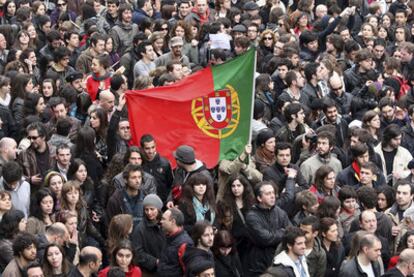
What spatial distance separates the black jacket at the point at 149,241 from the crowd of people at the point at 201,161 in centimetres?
1

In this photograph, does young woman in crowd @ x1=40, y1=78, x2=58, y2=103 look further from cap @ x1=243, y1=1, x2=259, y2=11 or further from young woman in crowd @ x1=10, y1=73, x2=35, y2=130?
cap @ x1=243, y1=1, x2=259, y2=11

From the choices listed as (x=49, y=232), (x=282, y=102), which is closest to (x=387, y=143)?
(x=282, y=102)

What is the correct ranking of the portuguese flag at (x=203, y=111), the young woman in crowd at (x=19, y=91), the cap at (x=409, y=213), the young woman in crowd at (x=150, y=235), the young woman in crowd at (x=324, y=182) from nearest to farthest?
the young woman in crowd at (x=150, y=235), the cap at (x=409, y=213), the young woman in crowd at (x=324, y=182), the portuguese flag at (x=203, y=111), the young woman in crowd at (x=19, y=91)

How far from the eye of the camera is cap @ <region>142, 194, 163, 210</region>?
1600cm

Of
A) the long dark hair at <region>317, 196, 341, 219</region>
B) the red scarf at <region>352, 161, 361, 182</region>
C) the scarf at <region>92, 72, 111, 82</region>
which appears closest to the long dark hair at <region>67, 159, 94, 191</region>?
the long dark hair at <region>317, 196, 341, 219</region>

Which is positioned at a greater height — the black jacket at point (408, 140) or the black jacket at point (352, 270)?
the black jacket at point (352, 270)

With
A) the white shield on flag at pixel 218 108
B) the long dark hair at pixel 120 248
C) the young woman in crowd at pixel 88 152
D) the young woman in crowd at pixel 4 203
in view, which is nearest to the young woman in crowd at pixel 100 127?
the young woman in crowd at pixel 88 152

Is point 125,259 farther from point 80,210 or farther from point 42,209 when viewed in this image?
point 80,210

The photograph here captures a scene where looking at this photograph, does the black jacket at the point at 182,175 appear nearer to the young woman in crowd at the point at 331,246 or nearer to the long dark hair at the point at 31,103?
the young woman in crowd at the point at 331,246

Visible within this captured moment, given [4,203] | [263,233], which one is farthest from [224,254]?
[4,203]

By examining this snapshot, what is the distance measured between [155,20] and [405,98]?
4401 millimetres

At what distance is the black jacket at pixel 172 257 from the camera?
1530 centimetres

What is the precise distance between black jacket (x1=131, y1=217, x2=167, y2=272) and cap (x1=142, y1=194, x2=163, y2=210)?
0.55 feet

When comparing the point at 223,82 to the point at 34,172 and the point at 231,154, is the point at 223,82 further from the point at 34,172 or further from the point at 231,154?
the point at 34,172
